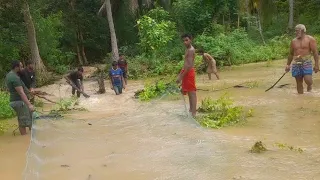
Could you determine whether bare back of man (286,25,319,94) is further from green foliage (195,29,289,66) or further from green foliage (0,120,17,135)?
green foliage (195,29,289,66)

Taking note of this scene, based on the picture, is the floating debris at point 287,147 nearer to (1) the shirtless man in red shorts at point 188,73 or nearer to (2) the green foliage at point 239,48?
(1) the shirtless man in red shorts at point 188,73

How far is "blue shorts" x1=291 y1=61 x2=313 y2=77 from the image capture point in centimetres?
988

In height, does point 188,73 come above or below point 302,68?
above

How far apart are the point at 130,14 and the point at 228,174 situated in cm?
2151

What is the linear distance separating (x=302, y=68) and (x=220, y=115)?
2581mm

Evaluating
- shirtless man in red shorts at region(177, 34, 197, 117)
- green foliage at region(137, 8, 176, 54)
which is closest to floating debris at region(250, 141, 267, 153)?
shirtless man in red shorts at region(177, 34, 197, 117)

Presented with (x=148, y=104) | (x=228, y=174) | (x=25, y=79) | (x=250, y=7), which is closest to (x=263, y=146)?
(x=228, y=174)

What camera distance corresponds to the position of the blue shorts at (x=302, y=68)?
32.4 ft

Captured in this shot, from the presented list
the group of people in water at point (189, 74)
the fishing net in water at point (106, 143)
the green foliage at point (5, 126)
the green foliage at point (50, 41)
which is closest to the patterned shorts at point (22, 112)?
the group of people in water at point (189, 74)

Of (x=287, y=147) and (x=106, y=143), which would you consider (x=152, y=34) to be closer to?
(x=106, y=143)

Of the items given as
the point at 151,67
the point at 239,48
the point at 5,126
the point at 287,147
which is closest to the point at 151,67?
the point at 151,67

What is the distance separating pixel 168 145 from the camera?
694cm

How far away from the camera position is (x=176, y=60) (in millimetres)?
21141

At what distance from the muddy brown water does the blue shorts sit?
532 millimetres
